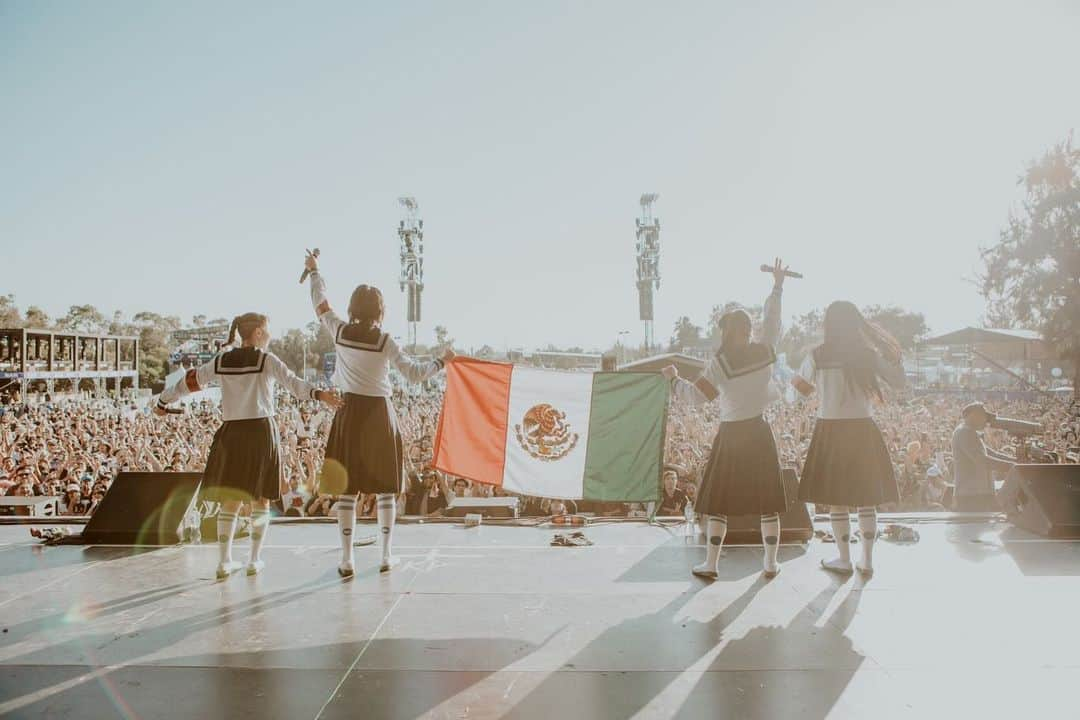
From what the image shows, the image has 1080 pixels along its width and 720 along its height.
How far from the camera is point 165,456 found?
1074 centimetres

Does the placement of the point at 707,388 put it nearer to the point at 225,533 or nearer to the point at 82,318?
the point at 225,533

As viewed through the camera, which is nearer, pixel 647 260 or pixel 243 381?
pixel 243 381

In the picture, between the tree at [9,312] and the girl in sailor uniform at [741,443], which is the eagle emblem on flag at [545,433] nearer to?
the girl in sailor uniform at [741,443]

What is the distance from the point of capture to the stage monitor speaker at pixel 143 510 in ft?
17.3

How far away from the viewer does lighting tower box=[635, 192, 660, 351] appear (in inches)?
1017

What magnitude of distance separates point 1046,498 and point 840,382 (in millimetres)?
2335

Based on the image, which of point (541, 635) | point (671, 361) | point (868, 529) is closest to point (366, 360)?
point (541, 635)

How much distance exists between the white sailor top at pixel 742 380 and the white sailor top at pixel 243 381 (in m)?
2.46

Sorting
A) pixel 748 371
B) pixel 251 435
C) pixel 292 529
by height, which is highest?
pixel 748 371

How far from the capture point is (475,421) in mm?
5492

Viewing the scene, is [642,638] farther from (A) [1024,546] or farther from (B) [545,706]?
(A) [1024,546]

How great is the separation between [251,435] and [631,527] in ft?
10.1

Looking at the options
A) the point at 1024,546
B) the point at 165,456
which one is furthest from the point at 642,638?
the point at 165,456

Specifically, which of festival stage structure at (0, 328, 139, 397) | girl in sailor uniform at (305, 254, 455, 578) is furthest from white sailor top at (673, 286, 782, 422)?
festival stage structure at (0, 328, 139, 397)
